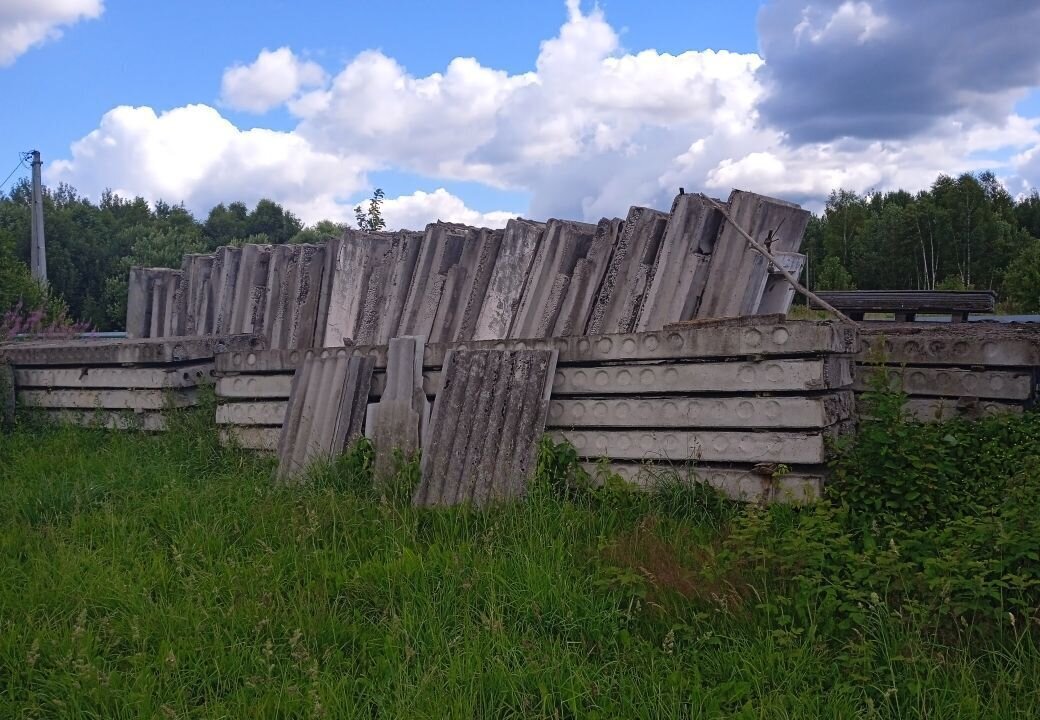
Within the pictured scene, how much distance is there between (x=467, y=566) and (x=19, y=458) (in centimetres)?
487

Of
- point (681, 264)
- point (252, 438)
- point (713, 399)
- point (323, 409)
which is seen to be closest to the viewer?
point (713, 399)

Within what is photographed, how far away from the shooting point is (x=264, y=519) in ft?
16.5

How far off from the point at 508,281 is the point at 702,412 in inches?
93.4

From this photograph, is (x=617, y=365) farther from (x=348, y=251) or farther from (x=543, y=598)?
(x=348, y=251)

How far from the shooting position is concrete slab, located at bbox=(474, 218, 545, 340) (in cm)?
661

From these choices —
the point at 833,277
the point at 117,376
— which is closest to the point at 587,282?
the point at 117,376

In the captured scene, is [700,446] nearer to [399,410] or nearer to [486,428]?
[486,428]

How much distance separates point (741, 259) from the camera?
18.6ft

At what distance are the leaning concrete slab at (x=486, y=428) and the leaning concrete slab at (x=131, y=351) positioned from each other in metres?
2.40

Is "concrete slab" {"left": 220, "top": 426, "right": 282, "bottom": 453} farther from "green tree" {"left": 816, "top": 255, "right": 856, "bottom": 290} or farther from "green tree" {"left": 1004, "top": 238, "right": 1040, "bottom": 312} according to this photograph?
"green tree" {"left": 816, "top": 255, "right": 856, "bottom": 290}

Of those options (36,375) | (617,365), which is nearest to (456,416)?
(617,365)

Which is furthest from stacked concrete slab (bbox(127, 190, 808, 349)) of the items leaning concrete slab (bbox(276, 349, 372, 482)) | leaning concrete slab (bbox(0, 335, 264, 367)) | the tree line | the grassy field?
the tree line

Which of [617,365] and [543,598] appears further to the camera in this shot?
[617,365]

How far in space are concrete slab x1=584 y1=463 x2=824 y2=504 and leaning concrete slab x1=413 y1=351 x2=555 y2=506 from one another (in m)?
0.53
